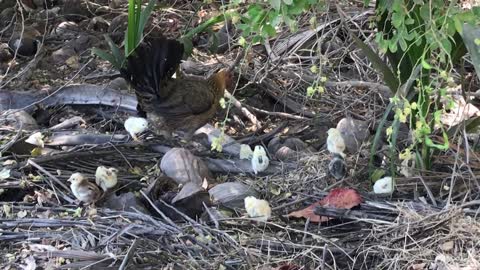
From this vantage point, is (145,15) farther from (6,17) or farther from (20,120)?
(6,17)

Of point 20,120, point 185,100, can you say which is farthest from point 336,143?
point 20,120

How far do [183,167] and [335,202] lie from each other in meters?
0.55

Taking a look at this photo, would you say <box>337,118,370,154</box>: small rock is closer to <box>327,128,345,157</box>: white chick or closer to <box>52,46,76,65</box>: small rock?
<box>327,128,345,157</box>: white chick

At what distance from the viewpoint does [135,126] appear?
2.72 m

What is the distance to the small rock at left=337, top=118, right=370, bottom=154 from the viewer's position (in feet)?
8.35

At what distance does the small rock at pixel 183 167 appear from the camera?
7.91ft

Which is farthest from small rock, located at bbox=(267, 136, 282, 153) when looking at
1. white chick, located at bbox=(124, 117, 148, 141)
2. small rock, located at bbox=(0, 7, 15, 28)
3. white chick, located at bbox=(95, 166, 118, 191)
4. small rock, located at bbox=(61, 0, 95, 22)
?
small rock, located at bbox=(0, 7, 15, 28)

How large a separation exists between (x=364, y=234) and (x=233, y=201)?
0.45 meters

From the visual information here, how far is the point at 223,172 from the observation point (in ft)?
8.41

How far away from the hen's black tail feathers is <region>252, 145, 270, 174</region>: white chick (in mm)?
641

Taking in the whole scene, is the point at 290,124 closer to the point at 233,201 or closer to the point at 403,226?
the point at 233,201

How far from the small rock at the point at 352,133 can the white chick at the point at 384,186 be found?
0.31 meters

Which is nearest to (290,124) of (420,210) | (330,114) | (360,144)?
(330,114)

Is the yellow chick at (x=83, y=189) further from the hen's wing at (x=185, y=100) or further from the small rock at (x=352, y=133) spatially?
the small rock at (x=352, y=133)
